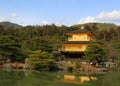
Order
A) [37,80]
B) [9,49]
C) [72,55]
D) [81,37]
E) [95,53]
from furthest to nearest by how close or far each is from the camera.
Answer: [81,37] → [72,55] → [9,49] → [95,53] → [37,80]

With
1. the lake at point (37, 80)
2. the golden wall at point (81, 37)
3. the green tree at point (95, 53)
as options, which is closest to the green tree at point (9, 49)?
the green tree at point (95, 53)

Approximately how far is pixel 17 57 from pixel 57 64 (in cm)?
639

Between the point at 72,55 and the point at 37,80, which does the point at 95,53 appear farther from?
the point at 37,80

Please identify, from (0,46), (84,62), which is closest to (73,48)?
(84,62)

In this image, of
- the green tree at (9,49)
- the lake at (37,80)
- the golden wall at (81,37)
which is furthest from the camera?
the golden wall at (81,37)

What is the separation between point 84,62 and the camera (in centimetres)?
4684

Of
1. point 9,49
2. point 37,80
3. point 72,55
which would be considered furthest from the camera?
point 72,55

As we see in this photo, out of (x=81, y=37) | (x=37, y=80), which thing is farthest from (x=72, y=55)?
(x=37, y=80)

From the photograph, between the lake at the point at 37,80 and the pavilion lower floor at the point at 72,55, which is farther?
the pavilion lower floor at the point at 72,55

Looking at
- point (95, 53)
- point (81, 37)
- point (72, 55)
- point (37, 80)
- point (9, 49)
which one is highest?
point (81, 37)

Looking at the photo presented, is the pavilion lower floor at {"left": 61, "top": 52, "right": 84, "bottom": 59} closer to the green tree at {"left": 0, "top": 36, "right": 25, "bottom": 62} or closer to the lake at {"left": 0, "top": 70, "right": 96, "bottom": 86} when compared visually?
the green tree at {"left": 0, "top": 36, "right": 25, "bottom": 62}

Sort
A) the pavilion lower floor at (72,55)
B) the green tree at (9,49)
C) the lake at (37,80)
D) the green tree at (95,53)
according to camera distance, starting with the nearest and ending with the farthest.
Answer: the lake at (37,80), the green tree at (95,53), the green tree at (9,49), the pavilion lower floor at (72,55)

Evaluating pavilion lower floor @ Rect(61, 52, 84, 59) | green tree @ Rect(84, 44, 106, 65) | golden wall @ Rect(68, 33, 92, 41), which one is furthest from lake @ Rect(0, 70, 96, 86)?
golden wall @ Rect(68, 33, 92, 41)

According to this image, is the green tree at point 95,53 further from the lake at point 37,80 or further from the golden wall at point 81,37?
the lake at point 37,80
